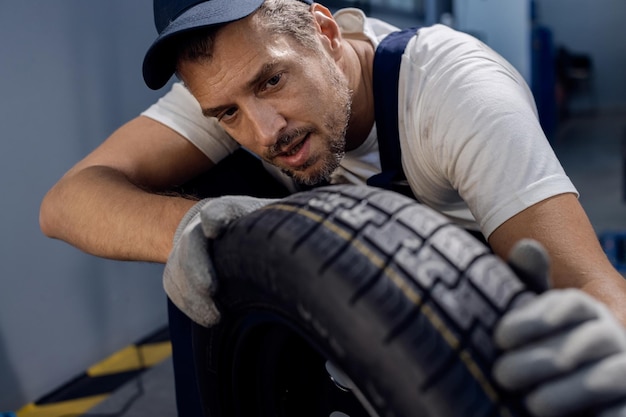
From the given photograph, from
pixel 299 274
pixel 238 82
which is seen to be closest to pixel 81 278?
pixel 238 82

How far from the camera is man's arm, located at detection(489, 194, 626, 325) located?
772 millimetres

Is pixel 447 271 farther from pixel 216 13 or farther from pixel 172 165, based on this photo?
pixel 172 165

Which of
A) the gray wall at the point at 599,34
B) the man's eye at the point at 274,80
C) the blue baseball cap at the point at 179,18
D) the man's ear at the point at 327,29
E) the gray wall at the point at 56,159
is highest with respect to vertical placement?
the blue baseball cap at the point at 179,18

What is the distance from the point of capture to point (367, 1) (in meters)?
3.67

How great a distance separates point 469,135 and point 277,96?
314 mm

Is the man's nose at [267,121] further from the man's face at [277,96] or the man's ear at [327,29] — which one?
the man's ear at [327,29]

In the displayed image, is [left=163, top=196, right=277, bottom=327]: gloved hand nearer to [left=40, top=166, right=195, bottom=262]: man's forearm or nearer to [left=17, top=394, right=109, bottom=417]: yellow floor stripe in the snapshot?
[left=40, top=166, right=195, bottom=262]: man's forearm

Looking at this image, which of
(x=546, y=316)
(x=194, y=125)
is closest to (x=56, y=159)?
(x=194, y=125)

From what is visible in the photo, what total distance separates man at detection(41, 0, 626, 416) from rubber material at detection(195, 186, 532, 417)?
0.16 metres

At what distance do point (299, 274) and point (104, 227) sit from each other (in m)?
0.63

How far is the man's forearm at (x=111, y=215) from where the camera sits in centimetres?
103

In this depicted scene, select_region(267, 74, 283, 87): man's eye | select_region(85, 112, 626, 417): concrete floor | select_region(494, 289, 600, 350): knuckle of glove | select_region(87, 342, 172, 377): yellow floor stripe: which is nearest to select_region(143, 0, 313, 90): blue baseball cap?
select_region(267, 74, 283, 87): man's eye

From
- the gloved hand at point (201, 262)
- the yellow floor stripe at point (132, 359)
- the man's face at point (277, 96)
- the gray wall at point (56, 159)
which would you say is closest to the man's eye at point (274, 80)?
the man's face at point (277, 96)

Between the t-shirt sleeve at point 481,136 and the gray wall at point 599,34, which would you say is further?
the gray wall at point 599,34
